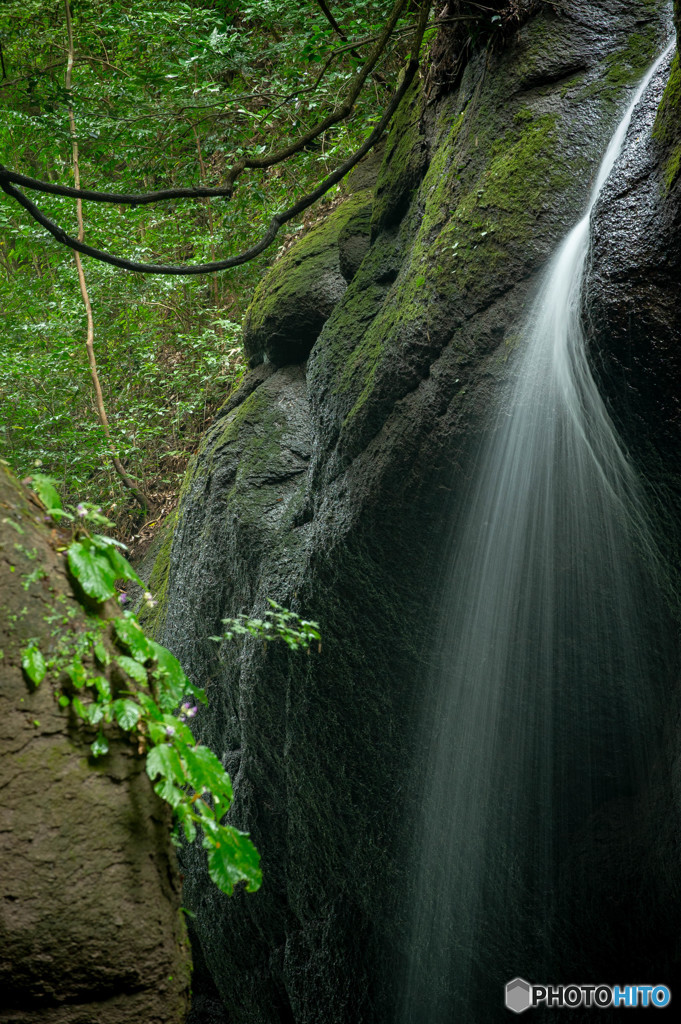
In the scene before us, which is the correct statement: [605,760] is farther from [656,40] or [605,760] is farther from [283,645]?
[656,40]

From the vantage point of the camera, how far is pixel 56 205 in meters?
9.21

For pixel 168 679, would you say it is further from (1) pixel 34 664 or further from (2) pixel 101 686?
(1) pixel 34 664

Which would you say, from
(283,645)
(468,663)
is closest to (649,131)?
(468,663)

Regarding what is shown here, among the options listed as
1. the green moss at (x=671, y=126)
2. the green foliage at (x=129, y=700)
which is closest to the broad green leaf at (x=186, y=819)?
the green foliage at (x=129, y=700)

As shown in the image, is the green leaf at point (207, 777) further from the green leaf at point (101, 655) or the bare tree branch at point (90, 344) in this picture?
the bare tree branch at point (90, 344)

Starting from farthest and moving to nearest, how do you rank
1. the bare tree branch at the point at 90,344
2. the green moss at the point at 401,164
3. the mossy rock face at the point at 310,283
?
the bare tree branch at the point at 90,344 < the mossy rock face at the point at 310,283 < the green moss at the point at 401,164

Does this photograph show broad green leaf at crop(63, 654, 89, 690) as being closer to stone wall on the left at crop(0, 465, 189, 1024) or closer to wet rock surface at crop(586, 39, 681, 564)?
stone wall on the left at crop(0, 465, 189, 1024)

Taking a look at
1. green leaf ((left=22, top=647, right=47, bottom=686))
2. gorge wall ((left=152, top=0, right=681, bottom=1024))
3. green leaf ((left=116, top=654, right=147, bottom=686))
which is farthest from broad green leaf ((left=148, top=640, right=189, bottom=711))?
gorge wall ((left=152, top=0, right=681, bottom=1024))

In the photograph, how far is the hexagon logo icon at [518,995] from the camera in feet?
13.1

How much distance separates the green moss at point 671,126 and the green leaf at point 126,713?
2484mm

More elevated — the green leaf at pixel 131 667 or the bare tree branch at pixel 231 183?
the bare tree branch at pixel 231 183

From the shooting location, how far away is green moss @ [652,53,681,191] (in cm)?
266

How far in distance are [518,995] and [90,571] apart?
11.6ft

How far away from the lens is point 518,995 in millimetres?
4035
